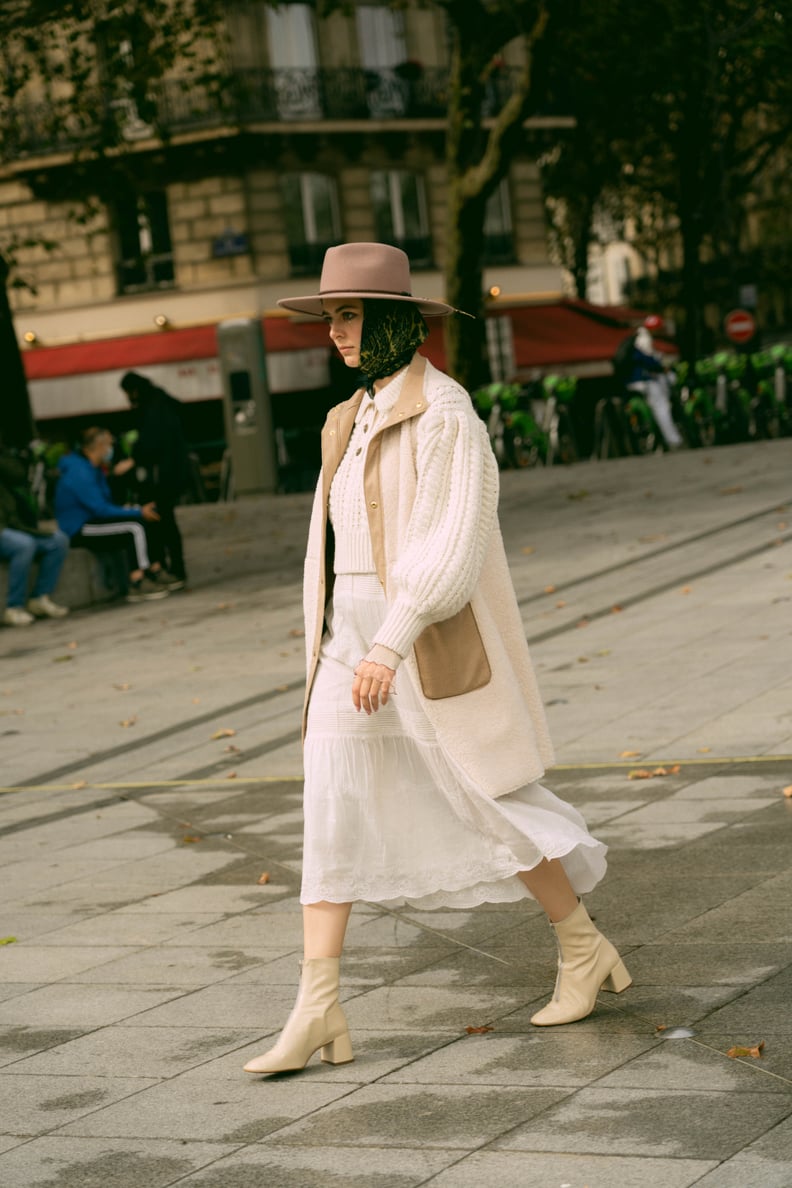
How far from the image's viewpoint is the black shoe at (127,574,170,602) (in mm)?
16109

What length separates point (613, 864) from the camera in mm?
6238

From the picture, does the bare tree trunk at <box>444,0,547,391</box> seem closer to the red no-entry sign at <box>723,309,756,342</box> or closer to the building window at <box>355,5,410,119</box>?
the red no-entry sign at <box>723,309,756,342</box>

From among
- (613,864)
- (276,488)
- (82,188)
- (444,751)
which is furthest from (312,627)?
(82,188)

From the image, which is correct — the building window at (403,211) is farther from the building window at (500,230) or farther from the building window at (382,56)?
the building window at (500,230)

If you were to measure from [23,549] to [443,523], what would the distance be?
434 inches

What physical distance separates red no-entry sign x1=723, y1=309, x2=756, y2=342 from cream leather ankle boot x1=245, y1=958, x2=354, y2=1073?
89.0 ft

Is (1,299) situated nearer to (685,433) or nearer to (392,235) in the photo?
(685,433)

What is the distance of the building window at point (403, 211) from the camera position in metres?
37.7

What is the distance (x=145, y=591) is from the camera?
16188mm

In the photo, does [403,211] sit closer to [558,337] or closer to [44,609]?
[558,337]

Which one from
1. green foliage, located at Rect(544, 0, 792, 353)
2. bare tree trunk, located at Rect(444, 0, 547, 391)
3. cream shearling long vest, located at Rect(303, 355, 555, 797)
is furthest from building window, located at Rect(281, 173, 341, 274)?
cream shearling long vest, located at Rect(303, 355, 555, 797)

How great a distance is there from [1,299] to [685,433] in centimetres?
998

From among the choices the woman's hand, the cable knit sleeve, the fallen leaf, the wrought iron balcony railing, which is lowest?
the fallen leaf

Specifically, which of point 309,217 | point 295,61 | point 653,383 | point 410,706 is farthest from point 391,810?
point 295,61
